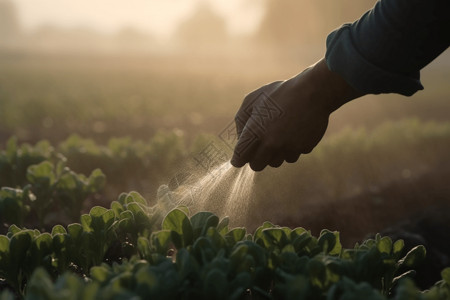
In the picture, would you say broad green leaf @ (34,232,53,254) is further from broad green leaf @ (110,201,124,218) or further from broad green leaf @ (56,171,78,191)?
broad green leaf @ (56,171,78,191)

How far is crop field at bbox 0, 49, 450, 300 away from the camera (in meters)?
1.91

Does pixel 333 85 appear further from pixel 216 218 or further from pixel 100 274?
pixel 100 274

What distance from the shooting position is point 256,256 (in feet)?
7.05

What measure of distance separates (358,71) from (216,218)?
0.93 meters

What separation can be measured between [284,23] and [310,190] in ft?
251

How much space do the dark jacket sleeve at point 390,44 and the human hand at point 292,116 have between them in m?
0.13

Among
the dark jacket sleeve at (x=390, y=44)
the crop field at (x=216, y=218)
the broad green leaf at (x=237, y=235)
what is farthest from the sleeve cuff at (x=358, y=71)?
the broad green leaf at (x=237, y=235)

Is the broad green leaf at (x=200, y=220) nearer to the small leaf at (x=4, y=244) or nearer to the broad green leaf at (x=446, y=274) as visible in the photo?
the small leaf at (x=4, y=244)

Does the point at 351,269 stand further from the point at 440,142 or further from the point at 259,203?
the point at 440,142

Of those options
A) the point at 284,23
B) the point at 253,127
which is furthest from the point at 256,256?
the point at 284,23

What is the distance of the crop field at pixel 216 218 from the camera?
1907mm

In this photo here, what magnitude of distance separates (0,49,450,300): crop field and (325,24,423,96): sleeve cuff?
0.69 metres

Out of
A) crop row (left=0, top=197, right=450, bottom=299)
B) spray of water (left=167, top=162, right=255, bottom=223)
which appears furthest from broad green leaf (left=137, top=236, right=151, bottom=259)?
spray of water (left=167, top=162, right=255, bottom=223)

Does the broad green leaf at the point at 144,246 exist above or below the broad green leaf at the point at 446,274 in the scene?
above
